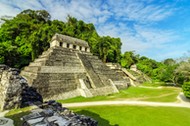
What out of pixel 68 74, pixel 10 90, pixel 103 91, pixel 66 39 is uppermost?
pixel 66 39

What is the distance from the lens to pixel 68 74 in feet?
89.2

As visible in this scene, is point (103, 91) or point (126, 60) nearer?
point (103, 91)

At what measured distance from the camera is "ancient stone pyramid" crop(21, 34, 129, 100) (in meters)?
23.4

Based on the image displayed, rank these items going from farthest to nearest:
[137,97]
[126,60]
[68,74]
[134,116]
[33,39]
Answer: [126,60] → [33,39] → [68,74] → [137,97] → [134,116]

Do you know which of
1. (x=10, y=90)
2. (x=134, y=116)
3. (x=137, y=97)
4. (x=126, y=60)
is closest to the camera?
(x=10, y=90)

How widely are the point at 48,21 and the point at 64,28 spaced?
28.5 feet

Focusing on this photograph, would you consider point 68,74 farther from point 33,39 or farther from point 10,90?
point 10,90

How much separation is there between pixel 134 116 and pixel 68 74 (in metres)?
14.3

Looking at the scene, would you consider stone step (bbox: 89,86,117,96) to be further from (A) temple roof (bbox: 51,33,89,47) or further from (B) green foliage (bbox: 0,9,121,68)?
(B) green foliage (bbox: 0,9,121,68)

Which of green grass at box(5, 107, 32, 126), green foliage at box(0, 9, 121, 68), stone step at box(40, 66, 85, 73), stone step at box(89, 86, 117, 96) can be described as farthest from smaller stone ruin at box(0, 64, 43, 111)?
green foliage at box(0, 9, 121, 68)

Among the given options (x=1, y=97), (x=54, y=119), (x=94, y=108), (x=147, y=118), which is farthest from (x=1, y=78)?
(x=147, y=118)

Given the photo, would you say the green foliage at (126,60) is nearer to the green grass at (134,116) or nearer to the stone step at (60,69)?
the stone step at (60,69)

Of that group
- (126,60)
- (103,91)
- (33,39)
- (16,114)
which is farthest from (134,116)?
(126,60)

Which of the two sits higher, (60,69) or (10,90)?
(60,69)
